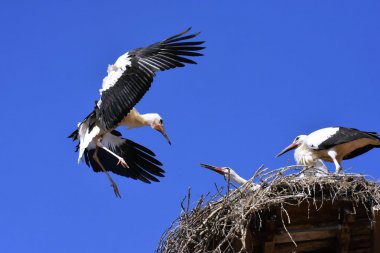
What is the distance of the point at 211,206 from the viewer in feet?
20.5

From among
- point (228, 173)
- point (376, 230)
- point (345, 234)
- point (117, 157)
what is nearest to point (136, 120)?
point (117, 157)

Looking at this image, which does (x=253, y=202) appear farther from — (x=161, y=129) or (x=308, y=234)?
(x=161, y=129)

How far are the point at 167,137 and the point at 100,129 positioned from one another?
773 mm

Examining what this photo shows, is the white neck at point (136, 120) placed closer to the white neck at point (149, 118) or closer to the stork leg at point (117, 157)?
the white neck at point (149, 118)

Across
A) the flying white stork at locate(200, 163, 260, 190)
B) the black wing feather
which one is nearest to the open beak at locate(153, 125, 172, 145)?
the flying white stork at locate(200, 163, 260, 190)

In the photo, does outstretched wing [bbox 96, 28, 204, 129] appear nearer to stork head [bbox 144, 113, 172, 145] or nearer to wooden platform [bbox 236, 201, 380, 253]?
stork head [bbox 144, 113, 172, 145]

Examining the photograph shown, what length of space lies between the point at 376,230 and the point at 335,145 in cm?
276

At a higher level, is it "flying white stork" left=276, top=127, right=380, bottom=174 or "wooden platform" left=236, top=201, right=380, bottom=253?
"flying white stork" left=276, top=127, right=380, bottom=174

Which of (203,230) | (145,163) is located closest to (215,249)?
(203,230)

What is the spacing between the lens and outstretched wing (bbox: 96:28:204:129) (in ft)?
26.8

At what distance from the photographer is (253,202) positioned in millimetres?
5969

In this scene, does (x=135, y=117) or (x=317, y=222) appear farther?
(x=135, y=117)

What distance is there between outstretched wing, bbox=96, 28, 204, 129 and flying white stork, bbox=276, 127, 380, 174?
1.83 metres

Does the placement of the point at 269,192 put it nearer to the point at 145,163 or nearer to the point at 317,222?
the point at 317,222
